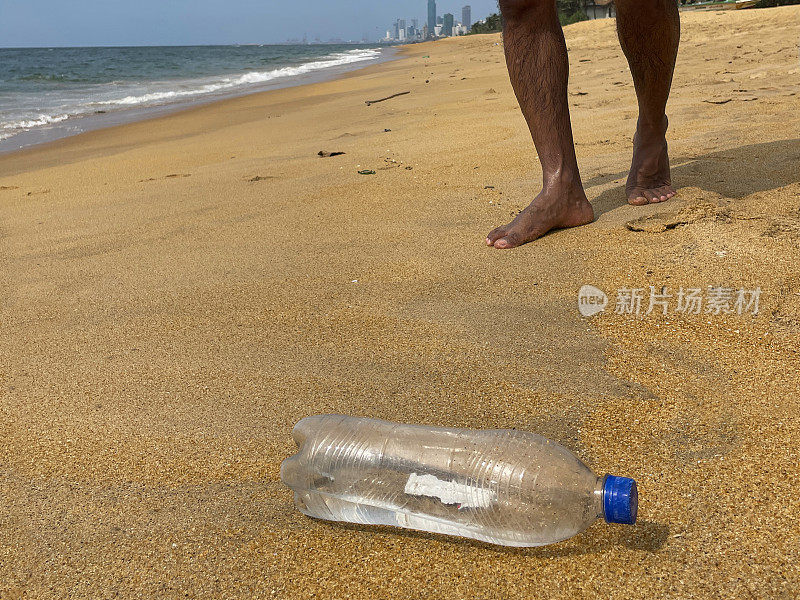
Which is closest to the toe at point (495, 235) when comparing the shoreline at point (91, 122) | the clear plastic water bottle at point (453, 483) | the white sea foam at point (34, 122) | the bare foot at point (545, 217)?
the bare foot at point (545, 217)

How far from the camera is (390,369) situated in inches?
59.2

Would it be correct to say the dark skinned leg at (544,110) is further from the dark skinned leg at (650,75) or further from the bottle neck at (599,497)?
the bottle neck at (599,497)

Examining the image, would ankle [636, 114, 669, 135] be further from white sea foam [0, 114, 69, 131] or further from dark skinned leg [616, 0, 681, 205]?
white sea foam [0, 114, 69, 131]

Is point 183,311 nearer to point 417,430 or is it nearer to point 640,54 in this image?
point 417,430

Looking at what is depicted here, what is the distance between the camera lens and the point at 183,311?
76.4 inches

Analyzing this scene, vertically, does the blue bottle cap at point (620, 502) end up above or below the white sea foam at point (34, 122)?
below

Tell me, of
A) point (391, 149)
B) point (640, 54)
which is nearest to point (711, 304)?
point (640, 54)

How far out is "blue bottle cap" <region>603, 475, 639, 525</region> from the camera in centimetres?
84

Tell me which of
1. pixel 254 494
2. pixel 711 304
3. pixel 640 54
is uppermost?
pixel 640 54

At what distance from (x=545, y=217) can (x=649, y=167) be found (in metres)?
0.51

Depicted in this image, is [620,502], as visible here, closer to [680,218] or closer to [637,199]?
[680,218]

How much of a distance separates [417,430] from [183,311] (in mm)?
1053

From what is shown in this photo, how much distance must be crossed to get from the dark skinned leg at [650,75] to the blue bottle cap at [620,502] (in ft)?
5.56

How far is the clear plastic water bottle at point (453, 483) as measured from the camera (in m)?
0.93
